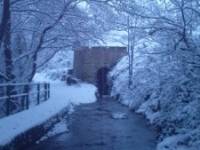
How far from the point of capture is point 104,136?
1188 cm

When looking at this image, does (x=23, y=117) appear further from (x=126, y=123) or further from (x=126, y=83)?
(x=126, y=83)

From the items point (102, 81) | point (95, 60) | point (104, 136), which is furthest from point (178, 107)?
point (102, 81)

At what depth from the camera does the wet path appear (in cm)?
1019

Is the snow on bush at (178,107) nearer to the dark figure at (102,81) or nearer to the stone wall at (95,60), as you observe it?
the dark figure at (102,81)

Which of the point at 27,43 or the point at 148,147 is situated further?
the point at 27,43

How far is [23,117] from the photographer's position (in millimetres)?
10797

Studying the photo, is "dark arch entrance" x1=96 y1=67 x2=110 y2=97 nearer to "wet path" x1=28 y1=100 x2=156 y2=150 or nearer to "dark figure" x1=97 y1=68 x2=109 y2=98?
"dark figure" x1=97 y1=68 x2=109 y2=98

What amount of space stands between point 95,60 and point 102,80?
2283 millimetres

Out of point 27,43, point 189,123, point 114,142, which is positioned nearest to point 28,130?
point 114,142

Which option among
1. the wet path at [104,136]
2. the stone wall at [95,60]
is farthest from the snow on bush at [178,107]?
the stone wall at [95,60]

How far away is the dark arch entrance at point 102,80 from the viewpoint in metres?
34.9

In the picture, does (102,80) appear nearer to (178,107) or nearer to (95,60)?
(95,60)

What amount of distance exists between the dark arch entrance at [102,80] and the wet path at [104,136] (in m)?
18.0

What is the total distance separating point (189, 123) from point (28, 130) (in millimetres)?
3933
